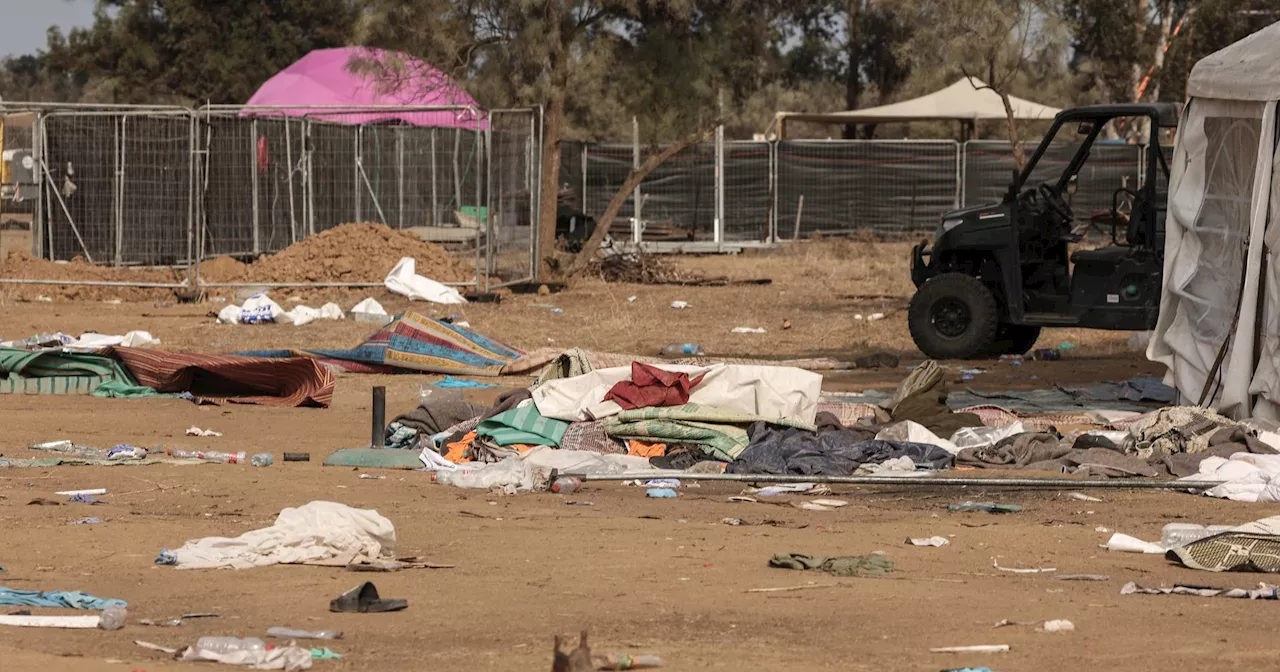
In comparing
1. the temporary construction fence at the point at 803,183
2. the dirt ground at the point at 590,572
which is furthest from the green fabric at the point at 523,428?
the temporary construction fence at the point at 803,183

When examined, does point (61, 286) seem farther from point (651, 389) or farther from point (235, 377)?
point (651, 389)

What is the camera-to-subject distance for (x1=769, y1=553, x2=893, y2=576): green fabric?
6.65 m

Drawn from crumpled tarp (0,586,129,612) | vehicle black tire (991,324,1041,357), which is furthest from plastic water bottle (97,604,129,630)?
vehicle black tire (991,324,1041,357)

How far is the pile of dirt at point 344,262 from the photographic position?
2162 centimetres

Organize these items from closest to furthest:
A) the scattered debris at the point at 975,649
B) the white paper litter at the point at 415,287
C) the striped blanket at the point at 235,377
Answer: the scattered debris at the point at 975,649 < the striped blanket at the point at 235,377 < the white paper litter at the point at 415,287

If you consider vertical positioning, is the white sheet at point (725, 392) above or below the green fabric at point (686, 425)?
above

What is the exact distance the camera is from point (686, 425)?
32.4 ft

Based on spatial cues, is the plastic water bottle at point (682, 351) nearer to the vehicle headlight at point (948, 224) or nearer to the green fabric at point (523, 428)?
the vehicle headlight at point (948, 224)

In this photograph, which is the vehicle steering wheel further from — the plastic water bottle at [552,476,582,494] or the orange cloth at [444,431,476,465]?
the plastic water bottle at [552,476,582,494]

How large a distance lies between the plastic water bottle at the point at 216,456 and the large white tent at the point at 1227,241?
20.9 feet

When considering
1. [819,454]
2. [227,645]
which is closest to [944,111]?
[819,454]

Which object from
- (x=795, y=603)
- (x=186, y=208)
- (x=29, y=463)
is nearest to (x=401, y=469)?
(x=29, y=463)

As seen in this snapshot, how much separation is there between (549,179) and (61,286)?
6940 mm

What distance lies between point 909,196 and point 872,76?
59.7ft
